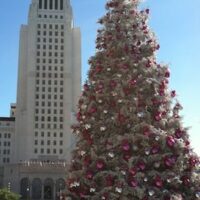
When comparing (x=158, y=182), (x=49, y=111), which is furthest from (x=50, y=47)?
(x=158, y=182)

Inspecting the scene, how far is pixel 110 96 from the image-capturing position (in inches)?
715

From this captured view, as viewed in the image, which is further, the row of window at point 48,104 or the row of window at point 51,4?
the row of window at point 51,4

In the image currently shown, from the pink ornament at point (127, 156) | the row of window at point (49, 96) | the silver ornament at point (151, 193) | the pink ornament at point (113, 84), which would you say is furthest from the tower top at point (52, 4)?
the silver ornament at point (151, 193)

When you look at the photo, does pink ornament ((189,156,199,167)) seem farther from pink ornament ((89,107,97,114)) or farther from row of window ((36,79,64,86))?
row of window ((36,79,64,86))

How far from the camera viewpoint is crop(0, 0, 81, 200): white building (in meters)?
133

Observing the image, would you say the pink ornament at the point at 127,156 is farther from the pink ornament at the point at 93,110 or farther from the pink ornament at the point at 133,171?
the pink ornament at the point at 93,110

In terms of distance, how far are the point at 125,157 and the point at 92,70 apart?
4.85 m

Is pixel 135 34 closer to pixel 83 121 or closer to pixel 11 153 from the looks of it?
pixel 83 121

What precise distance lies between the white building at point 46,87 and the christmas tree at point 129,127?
106196 mm

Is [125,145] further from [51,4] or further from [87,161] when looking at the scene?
[51,4]

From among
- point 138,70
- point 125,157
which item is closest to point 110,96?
point 138,70

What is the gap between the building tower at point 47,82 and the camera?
13312cm

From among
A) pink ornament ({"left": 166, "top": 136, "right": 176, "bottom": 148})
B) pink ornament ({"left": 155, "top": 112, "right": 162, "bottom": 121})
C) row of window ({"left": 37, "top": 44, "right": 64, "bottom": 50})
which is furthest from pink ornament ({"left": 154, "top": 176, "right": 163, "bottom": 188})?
row of window ({"left": 37, "top": 44, "right": 64, "bottom": 50})

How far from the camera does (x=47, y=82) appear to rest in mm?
139625
